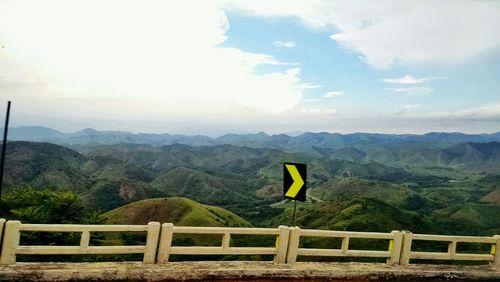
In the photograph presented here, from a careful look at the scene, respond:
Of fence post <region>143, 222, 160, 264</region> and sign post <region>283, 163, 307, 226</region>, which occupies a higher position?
sign post <region>283, 163, 307, 226</region>

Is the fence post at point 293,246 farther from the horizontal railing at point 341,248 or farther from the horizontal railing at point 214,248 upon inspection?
the horizontal railing at point 214,248

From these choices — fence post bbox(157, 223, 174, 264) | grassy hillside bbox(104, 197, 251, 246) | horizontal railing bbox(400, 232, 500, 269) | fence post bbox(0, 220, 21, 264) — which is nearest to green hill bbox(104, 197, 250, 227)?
grassy hillside bbox(104, 197, 251, 246)

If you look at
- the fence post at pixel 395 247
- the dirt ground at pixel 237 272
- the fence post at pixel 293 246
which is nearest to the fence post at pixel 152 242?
the dirt ground at pixel 237 272

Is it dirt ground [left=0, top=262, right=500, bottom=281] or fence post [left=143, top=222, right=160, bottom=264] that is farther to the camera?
fence post [left=143, top=222, right=160, bottom=264]

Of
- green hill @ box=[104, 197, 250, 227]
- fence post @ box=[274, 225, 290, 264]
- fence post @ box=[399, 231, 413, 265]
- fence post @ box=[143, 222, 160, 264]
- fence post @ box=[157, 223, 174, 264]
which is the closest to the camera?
fence post @ box=[143, 222, 160, 264]

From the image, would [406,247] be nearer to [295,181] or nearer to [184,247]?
[295,181]

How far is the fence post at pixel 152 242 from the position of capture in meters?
10.4

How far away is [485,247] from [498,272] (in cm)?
10564

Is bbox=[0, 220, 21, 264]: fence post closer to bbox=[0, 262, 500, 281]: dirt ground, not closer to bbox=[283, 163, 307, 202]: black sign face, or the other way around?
bbox=[0, 262, 500, 281]: dirt ground

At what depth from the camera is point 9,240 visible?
9469mm

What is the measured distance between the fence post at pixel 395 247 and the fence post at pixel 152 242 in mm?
6573

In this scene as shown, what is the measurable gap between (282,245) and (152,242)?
11.1 feet

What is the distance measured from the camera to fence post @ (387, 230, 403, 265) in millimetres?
12562

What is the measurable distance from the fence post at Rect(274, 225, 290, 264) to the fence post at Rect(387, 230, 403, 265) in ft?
10.5
